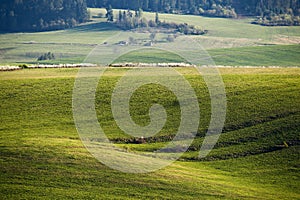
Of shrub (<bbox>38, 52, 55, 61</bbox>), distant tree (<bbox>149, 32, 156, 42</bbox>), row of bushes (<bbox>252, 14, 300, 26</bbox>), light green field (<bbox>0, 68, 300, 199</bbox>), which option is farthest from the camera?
row of bushes (<bbox>252, 14, 300, 26</bbox>)

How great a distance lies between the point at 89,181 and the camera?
119ft

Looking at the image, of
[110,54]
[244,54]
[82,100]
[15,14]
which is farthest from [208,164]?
[15,14]

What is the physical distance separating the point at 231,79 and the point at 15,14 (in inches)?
5745

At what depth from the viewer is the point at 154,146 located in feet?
141

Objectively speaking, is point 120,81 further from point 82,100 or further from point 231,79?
point 231,79

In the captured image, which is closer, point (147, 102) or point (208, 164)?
point (208, 164)

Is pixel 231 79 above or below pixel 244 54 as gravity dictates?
above

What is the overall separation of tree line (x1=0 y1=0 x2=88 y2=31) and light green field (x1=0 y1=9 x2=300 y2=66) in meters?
7.02

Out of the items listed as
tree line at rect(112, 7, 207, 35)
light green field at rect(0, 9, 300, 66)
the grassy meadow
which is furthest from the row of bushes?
the grassy meadow

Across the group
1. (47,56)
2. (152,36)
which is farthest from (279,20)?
(47,56)

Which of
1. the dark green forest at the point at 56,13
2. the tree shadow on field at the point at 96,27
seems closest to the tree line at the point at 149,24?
the tree shadow on field at the point at 96,27

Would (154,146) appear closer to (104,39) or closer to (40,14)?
(104,39)

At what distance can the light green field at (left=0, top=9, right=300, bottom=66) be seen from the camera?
136250mm

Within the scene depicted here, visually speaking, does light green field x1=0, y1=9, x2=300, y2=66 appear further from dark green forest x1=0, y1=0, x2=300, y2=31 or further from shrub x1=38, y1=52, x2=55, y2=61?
dark green forest x1=0, y1=0, x2=300, y2=31
